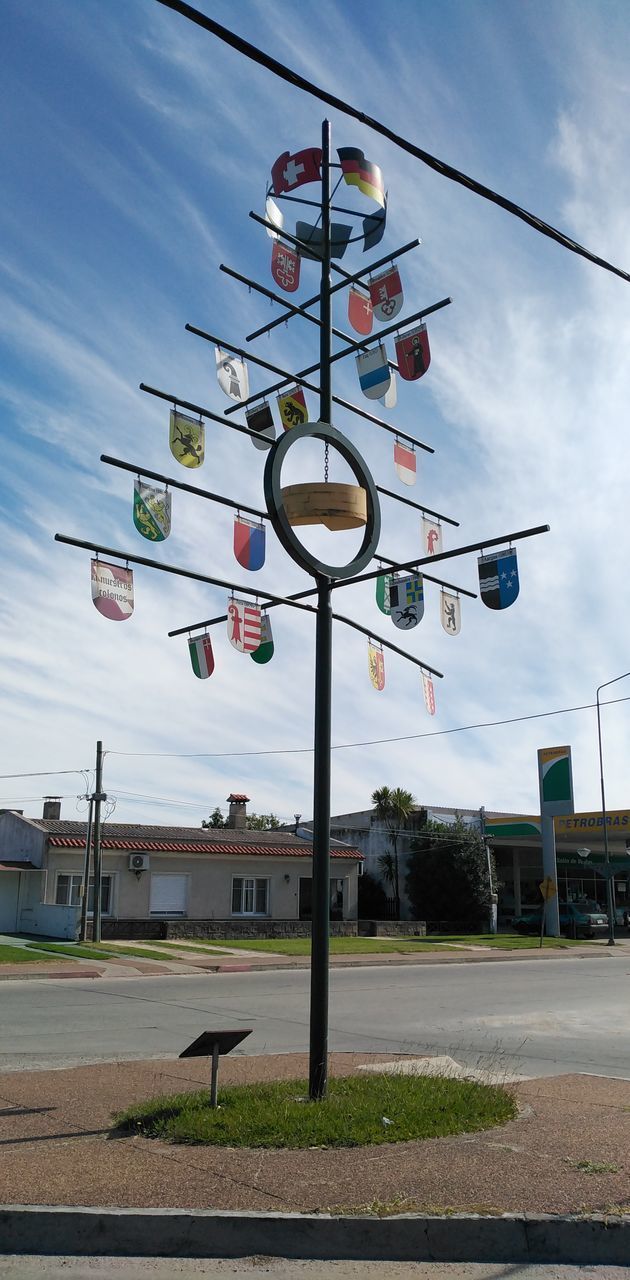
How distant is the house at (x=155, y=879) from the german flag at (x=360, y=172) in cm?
2531

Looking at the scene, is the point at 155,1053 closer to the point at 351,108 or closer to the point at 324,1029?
the point at 324,1029

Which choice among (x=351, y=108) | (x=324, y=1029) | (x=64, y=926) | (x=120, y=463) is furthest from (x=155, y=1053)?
(x=64, y=926)

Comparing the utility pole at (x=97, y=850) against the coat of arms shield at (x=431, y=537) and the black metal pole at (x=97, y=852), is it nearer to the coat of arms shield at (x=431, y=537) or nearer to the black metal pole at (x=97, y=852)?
the black metal pole at (x=97, y=852)

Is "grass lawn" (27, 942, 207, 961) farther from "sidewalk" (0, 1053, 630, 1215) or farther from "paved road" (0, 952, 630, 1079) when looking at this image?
"sidewalk" (0, 1053, 630, 1215)

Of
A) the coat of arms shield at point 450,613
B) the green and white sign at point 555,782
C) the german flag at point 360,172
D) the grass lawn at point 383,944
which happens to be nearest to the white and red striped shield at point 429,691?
the coat of arms shield at point 450,613

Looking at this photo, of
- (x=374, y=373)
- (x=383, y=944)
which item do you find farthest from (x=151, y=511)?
(x=383, y=944)

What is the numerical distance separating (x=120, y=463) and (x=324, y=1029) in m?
5.07

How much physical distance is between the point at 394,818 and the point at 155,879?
18.9 metres

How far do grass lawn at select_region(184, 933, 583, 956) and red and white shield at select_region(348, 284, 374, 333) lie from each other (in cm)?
2055

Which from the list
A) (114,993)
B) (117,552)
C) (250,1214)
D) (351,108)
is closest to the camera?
(250,1214)

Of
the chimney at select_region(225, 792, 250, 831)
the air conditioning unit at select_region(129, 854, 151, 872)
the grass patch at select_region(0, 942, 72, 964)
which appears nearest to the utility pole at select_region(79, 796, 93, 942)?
the air conditioning unit at select_region(129, 854, 151, 872)

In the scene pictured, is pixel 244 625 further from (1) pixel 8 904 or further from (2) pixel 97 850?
(1) pixel 8 904

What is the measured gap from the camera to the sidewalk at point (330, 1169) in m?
5.19

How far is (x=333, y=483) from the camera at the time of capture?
897 centimetres
